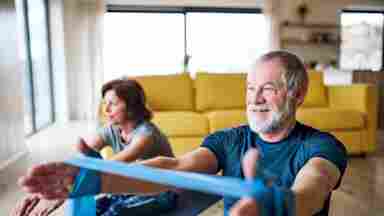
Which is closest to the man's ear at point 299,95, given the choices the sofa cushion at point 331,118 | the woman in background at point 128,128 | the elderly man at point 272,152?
the elderly man at point 272,152

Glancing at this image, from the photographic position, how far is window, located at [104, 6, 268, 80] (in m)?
7.00

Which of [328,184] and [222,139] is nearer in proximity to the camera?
[328,184]

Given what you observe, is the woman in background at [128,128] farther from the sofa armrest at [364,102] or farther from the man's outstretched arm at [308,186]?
the sofa armrest at [364,102]

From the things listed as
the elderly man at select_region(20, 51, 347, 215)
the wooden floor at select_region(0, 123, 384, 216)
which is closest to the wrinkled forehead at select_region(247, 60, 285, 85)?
the elderly man at select_region(20, 51, 347, 215)

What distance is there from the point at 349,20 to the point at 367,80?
2.57 metres

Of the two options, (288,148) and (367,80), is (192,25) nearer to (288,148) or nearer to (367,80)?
(367,80)

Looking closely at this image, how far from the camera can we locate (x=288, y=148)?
Result: 97 centimetres

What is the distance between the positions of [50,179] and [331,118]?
3561 millimetres

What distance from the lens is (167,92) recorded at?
425cm

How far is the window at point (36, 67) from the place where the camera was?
5.42 m

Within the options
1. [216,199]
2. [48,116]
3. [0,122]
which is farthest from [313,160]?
[48,116]

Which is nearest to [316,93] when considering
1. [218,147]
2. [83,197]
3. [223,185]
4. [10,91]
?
[10,91]

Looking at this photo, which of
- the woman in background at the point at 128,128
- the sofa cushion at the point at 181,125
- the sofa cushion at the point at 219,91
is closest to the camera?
the woman in background at the point at 128,128

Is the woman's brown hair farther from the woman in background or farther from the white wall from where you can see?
the white wall
